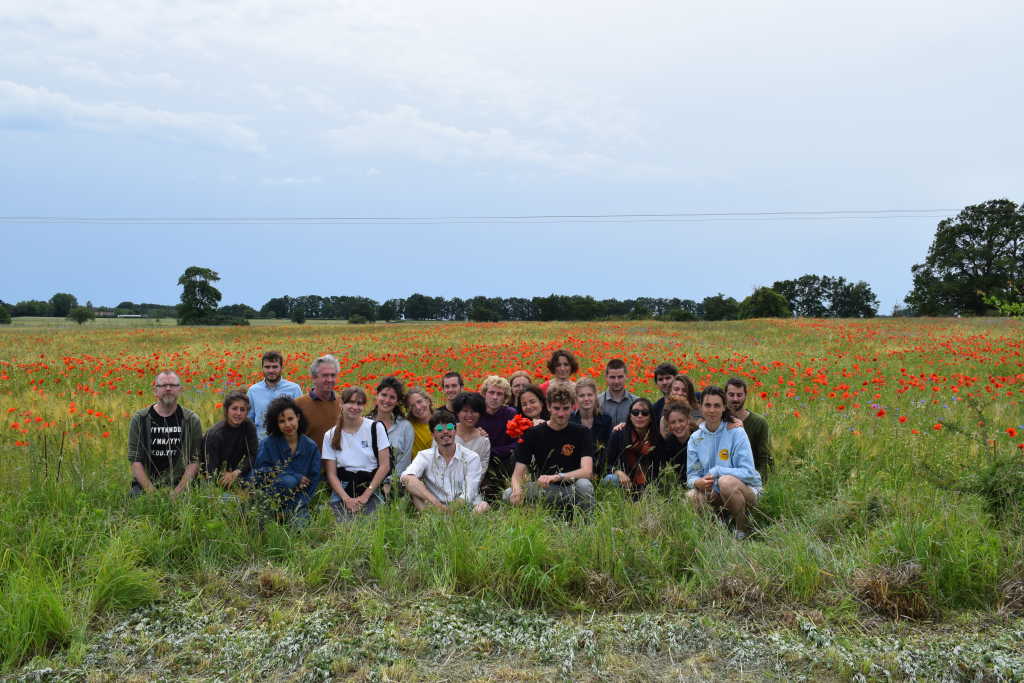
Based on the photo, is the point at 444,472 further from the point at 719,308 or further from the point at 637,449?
the point at 719,308

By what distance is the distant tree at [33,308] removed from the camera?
8262 cm

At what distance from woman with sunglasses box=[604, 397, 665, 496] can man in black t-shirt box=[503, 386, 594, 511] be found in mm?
369

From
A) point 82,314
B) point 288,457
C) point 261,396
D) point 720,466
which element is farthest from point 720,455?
point 82,314

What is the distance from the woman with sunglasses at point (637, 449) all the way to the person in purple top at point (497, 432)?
948mm

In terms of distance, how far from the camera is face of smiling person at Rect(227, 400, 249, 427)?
19.8 ft

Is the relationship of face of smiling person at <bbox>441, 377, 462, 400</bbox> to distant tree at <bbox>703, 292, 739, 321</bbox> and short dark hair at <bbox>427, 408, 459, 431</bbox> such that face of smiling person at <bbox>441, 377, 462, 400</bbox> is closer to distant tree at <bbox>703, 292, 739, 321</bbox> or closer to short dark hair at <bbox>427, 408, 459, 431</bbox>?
short dark hair at <bbox>427, 408, 459, 431</bbox>

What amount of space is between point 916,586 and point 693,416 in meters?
2.66

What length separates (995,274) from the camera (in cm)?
5081

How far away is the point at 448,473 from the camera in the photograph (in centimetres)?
599

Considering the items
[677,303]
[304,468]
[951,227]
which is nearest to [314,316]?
[677,303]

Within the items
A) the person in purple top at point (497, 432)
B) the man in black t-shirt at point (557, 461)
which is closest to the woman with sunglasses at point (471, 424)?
the person in purple top at point (497, 432)

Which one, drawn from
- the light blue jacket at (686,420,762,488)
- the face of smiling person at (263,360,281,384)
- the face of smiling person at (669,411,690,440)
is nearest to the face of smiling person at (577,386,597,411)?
the face of smiling person at (669,411,690,440)

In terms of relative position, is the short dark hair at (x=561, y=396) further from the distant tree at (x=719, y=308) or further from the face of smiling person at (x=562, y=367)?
the distant tree at (x=719, y=308)

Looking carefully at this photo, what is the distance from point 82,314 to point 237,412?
72.5 m
